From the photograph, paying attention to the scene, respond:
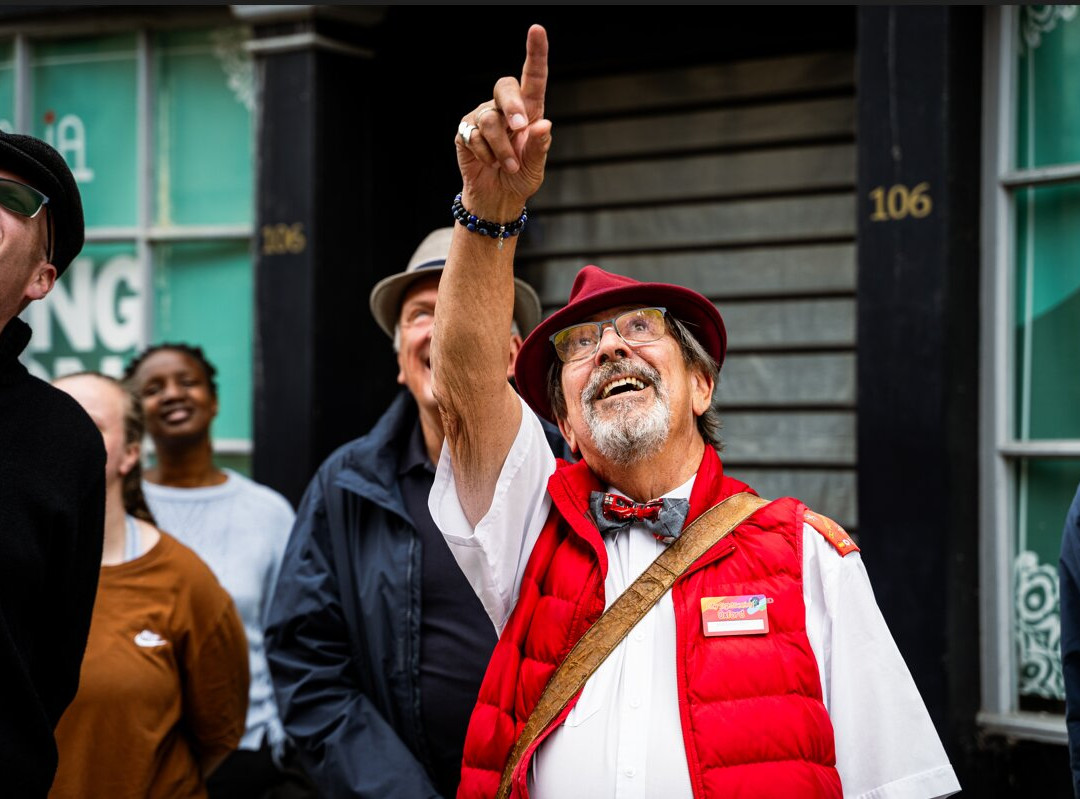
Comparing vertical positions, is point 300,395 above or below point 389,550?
above

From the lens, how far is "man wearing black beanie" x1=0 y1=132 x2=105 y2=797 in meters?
2.39

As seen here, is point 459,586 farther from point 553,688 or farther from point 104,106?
point 104,106

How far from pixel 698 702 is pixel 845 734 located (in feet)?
1.06

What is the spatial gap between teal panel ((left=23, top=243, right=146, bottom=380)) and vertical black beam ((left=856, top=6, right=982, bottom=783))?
3.60 meters

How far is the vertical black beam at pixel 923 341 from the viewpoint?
4.40 m

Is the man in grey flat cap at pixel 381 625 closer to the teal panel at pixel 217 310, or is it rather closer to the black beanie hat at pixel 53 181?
the black beanie hat at pixel 53 181

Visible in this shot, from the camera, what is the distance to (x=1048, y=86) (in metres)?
4.61

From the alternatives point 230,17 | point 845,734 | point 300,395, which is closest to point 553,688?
point 845,734

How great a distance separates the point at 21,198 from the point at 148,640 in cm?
151

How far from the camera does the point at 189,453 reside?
511 centimetres

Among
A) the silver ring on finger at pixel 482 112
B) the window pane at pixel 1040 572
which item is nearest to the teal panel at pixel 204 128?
the window pane at pixel 1040 572

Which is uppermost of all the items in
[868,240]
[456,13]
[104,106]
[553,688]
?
[456,13]

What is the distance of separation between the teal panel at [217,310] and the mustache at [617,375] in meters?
3.69

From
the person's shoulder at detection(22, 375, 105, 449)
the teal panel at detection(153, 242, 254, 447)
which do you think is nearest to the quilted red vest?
the person's shoulder at detection(22, 375, 105, 449)
